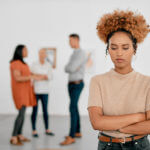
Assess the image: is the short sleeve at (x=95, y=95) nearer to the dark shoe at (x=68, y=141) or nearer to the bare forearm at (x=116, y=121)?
the bare forearm at (x=116, y=121)

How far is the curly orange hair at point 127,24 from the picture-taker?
1.33 m

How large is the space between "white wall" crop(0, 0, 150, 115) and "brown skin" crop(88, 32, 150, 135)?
4.78m

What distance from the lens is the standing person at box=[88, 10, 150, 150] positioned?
51.8 inches

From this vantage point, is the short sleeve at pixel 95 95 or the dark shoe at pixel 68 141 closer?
the short sleeve at pixel 95 95

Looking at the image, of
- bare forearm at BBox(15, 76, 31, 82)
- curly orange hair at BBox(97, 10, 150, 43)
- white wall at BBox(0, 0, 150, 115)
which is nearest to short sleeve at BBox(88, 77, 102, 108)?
curly orange hair at BBox(97, 10, 150, 43)

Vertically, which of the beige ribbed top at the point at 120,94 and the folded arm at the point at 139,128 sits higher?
the beige ribbed top at the point at 120,94

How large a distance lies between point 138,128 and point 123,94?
0.68ft

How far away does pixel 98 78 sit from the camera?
1.41 m

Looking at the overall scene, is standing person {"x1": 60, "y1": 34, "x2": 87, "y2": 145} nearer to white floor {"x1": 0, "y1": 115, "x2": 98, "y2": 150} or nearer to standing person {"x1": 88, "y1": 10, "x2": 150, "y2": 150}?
white floor {"x1": 0, "y1": 115, "x2": 98, "y2": 150}

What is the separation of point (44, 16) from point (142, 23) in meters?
5.06

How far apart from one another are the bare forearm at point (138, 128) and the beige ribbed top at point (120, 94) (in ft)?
0.14

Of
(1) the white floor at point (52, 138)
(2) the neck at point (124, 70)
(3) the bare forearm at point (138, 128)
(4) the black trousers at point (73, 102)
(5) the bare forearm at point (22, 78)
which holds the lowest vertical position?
(1) the white floor at point (52, 138)

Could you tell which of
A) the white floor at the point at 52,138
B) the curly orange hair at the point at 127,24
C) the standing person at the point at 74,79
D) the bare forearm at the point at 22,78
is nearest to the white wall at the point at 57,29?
the white floor at the point at 52,138

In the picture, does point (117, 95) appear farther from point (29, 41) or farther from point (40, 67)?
point (29, 41)
